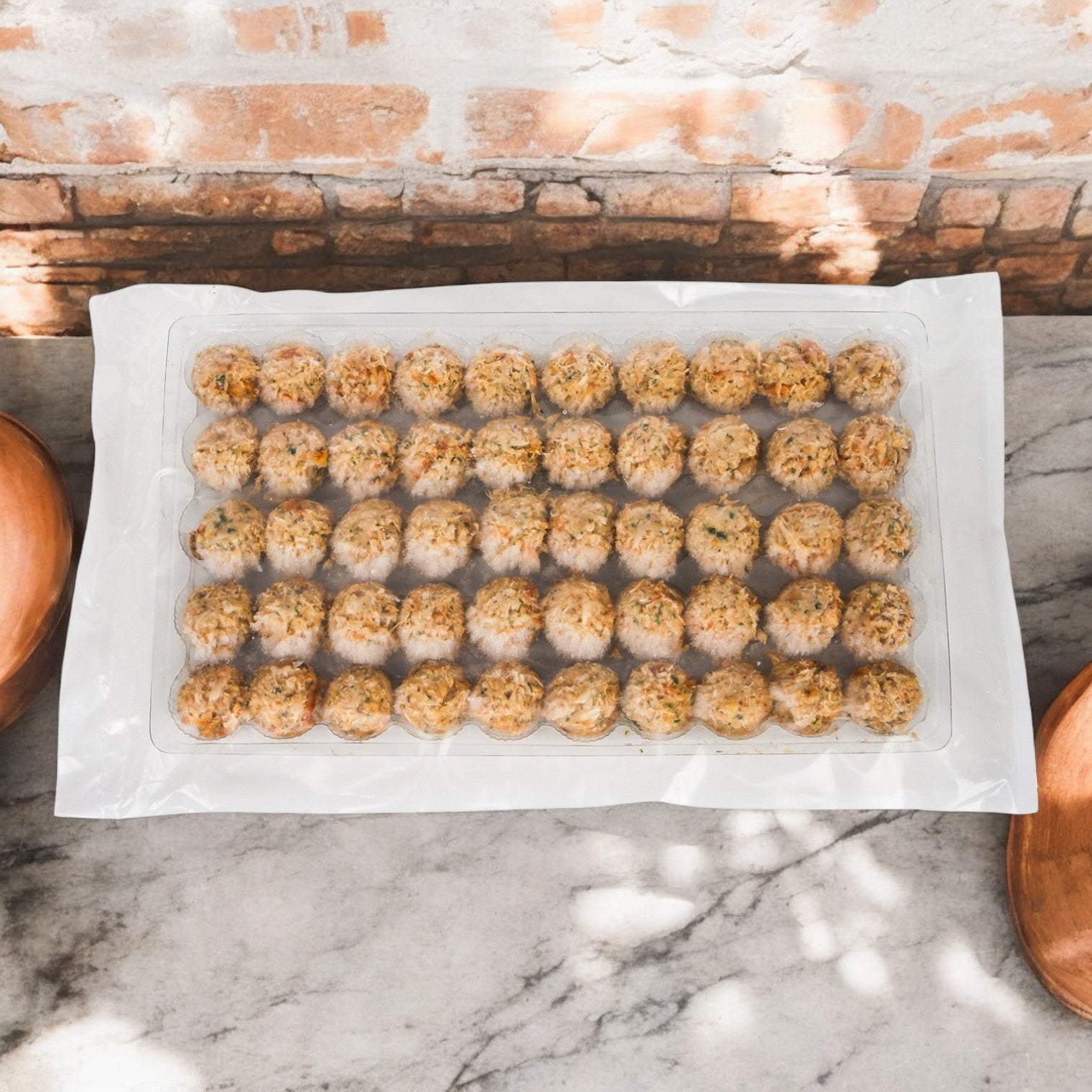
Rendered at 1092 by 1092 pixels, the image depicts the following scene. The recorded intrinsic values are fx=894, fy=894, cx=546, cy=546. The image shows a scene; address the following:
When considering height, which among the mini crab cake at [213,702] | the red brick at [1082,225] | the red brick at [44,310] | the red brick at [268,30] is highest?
the red brick at [268,30]

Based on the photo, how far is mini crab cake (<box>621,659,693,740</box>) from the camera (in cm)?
119

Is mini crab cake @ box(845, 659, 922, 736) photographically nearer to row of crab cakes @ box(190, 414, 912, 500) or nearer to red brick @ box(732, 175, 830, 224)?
row of crab cakes @ box(190, 414, 912, 500)

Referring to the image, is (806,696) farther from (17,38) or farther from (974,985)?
(17,38)

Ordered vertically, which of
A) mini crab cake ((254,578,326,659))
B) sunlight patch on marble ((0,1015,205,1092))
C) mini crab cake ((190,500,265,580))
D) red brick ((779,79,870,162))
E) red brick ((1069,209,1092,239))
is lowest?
sunlight patch on marble ((0,1015,205,1092))

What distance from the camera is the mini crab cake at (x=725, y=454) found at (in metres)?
1.26

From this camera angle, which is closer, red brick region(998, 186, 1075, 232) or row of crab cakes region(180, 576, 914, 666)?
row of crab cakes region(180, 576, 914, 666)

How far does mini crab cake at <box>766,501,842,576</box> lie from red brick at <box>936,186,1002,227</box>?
55 cm

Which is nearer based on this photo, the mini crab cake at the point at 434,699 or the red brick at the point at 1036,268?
the mini crab cake at the point at 434,699

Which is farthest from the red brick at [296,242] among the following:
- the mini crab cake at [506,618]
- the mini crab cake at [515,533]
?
the mini crab cake at [506,618]

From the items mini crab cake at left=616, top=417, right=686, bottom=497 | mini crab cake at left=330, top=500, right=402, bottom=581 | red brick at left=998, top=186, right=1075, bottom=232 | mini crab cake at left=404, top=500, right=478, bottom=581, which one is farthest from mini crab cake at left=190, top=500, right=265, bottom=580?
red brick at left=998, top=186, right=1075, bottom=232

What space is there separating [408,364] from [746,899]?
0.93 m

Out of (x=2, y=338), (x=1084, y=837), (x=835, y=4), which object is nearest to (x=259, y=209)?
(x=2, y=338)

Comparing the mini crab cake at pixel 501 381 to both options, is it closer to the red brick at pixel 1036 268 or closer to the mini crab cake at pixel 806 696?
the mini crab cake at pixel 806 696

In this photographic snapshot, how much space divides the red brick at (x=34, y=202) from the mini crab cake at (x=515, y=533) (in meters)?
0.84
